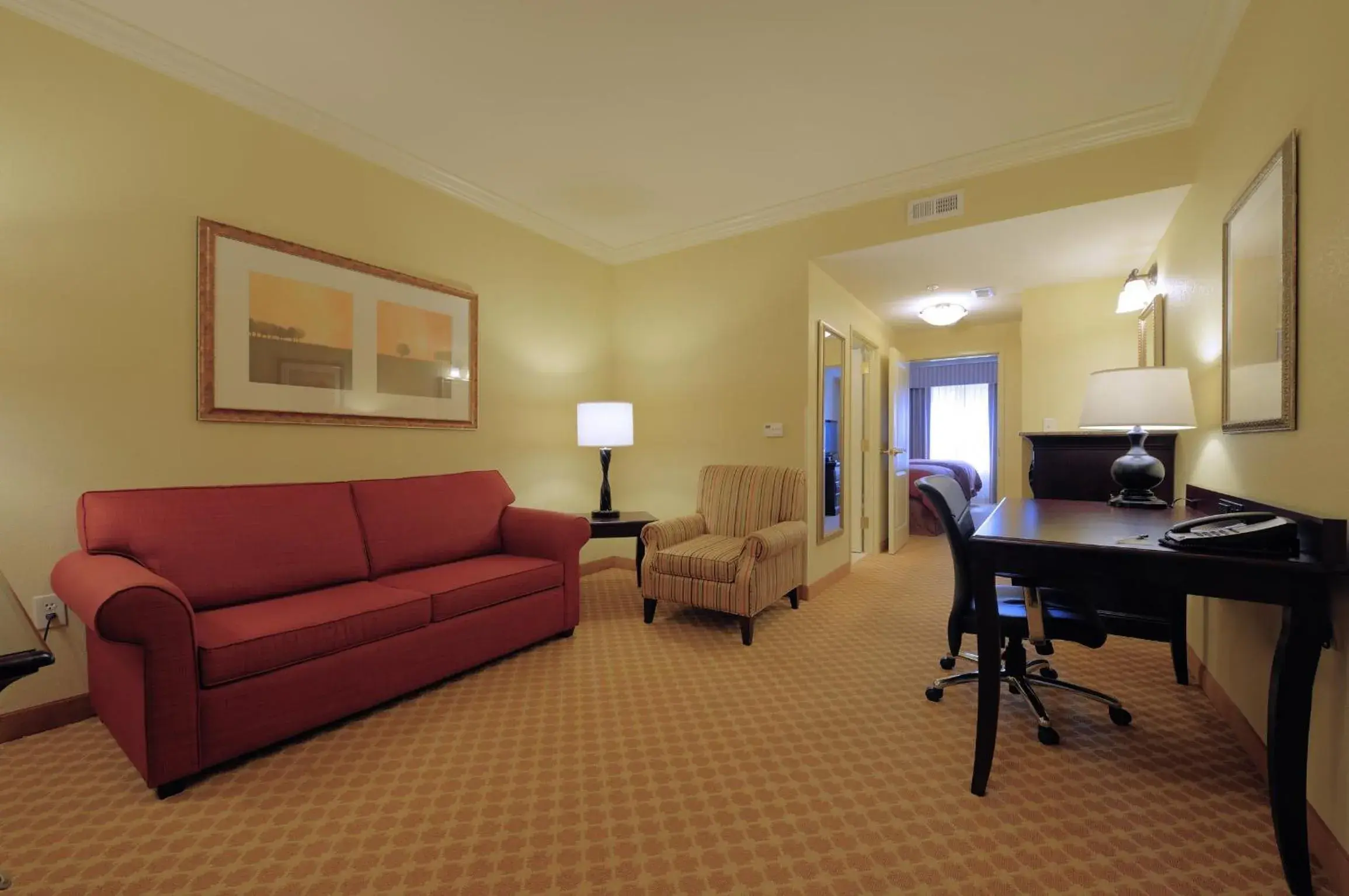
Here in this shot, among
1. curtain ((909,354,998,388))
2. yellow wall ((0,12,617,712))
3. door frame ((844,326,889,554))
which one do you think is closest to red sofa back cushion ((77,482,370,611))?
yellow wall ((0,12,617,712))

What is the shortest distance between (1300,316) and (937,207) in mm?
2095

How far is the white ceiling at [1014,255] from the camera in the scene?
3141mm

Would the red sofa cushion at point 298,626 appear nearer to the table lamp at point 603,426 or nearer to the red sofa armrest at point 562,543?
the red sofa armrest at point 562,543

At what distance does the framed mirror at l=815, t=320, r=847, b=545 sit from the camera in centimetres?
409

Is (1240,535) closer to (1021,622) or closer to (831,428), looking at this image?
(1021,622)

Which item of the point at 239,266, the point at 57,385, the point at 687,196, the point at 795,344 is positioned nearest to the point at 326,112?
the point at 239,266

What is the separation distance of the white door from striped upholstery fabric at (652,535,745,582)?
2.90 metres

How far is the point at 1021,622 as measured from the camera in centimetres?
209

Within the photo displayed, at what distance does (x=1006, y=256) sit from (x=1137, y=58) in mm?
1461

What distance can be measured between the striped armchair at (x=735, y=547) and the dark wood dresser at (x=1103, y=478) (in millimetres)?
1462

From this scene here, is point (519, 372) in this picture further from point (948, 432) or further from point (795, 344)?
point (948, 432)

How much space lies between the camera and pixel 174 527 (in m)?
2.21

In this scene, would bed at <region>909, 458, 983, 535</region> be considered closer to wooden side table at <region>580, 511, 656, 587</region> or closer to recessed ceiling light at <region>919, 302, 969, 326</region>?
recessed ceiling light at <region>919, 302, 969, 326</region>

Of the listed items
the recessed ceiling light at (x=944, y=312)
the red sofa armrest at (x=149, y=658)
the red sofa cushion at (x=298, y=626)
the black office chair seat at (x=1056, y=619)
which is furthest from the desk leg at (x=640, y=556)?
the recessed ceiling light at (x=944, y=312)
